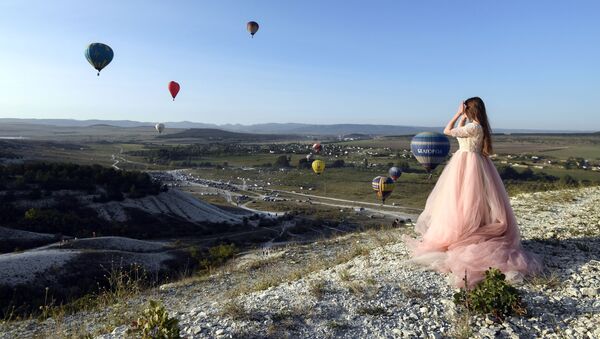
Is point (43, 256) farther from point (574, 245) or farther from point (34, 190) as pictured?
point (34, 190)

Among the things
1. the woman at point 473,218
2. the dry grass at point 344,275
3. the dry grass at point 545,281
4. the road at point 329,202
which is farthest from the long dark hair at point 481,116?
the road at point 329,202

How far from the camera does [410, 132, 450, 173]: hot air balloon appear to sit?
29.0 metres

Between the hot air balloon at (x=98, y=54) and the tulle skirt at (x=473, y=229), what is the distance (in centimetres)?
4070

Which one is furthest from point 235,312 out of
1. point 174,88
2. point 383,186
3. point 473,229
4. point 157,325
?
point 174,88

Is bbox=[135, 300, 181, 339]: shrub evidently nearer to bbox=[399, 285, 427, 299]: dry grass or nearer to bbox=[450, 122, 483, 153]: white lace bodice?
bbox=[399, 285, 427, 299]: dry grass

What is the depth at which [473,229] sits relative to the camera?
25.1 ft

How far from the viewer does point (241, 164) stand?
140 metres

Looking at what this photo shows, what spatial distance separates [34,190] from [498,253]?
48940 mm

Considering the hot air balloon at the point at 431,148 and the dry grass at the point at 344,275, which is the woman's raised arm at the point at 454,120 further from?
the hot air balloon at the point at 431,148

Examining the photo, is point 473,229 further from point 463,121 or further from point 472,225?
point 463,121

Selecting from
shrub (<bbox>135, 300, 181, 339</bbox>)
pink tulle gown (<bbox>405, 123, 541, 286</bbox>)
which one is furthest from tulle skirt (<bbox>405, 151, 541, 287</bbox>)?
shrub (<bbox>135, 300, 181, 339</bbox>)

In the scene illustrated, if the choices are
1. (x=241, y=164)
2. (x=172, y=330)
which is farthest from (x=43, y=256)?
(x=241, y=164)

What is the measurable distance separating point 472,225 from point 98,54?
41.8 metres

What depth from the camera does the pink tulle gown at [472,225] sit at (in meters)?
7.19
